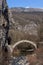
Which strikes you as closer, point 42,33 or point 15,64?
point 15,64

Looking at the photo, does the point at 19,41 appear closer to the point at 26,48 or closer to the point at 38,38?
the point at 26,48

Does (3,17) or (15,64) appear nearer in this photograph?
(15,64)

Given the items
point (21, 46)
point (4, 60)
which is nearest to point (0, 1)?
point (4, 60)

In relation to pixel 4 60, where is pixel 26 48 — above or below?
below

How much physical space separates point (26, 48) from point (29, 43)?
0.36 m

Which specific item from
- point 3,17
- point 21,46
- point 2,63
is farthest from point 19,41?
point 2,63

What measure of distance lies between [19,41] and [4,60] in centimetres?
842

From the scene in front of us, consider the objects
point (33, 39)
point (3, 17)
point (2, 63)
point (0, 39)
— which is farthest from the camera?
point (33, 39)

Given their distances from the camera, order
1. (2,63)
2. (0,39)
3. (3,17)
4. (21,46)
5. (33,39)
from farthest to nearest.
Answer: (33,39) < (21,46) < (3,17) < (0,39) < (2,63)

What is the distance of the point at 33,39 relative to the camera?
1786 cm

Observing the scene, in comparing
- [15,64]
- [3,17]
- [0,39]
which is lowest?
[15,64]

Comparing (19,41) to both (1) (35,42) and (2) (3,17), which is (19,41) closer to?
(1) (35,42)

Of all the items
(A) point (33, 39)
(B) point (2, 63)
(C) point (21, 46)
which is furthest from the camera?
(A) point (33, 39)

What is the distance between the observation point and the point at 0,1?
9.08 m
